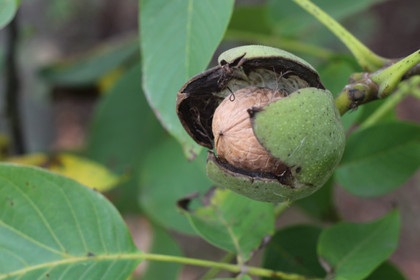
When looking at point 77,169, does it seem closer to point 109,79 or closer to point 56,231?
point 56,231

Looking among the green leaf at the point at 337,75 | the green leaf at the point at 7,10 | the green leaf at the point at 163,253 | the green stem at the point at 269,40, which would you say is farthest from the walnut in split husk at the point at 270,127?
the green stem at the point at 269,40

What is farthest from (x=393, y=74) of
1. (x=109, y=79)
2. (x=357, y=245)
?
(x=109, y=79)

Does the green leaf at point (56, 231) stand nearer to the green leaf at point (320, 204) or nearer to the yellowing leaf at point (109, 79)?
the green leaf at point (320, 204)

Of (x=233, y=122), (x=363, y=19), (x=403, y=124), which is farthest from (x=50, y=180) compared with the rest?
(x=363, y=19)

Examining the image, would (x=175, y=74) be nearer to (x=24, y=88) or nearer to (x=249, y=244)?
(x=249, y=244)

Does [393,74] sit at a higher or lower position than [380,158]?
higher

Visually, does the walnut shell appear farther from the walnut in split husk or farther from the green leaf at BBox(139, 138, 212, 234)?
the green leaf at BBox(139, 138, 212, 234)
